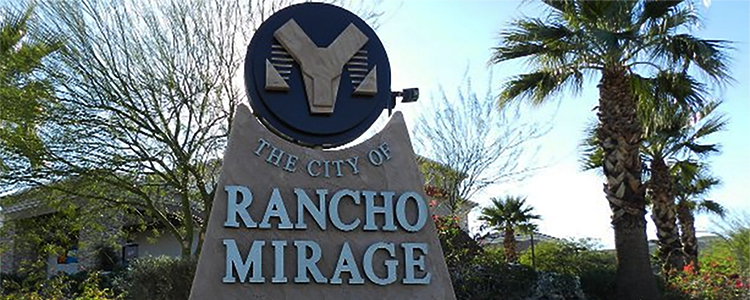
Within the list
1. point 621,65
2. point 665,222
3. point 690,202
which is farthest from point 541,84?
point 690,202

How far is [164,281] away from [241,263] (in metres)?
6.44

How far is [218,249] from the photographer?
7715 millimetres

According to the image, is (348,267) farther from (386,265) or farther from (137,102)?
(137,102)

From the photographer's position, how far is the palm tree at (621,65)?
15273 millimetres

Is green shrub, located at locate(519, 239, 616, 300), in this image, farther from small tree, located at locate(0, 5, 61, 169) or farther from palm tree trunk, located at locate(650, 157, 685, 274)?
small tree, located at locate(0, 5, 61, 169)

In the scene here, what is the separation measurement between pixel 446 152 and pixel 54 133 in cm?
1096

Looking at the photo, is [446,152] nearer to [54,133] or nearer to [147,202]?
[147,202]

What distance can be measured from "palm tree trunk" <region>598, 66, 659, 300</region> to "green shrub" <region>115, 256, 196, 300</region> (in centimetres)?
781

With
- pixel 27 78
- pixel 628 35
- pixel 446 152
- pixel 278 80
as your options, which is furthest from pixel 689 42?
pixel 27 78

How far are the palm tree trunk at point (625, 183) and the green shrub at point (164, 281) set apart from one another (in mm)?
7811

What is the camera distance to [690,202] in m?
28.0

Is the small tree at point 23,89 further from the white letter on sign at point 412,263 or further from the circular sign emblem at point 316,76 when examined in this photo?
the white letter on sign at point 412,263

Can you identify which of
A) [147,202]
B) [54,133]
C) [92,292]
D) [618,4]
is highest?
[618,4]

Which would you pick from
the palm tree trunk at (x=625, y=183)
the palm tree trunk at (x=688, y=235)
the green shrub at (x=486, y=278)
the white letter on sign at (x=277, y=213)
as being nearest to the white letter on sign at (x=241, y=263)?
the white letter on sign at (x=277, y=213)
